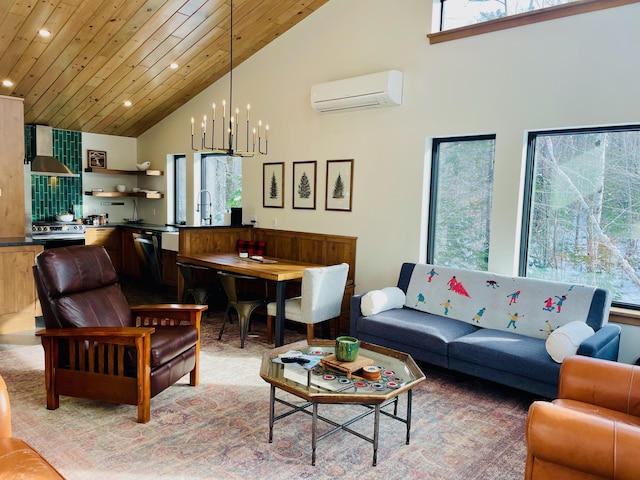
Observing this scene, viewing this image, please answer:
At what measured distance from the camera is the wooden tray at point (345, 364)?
2.73 meters

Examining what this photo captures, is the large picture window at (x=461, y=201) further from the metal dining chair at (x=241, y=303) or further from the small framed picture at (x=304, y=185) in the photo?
the metal dining chair at (x=241, y=303)

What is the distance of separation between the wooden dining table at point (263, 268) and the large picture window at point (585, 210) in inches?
82.0

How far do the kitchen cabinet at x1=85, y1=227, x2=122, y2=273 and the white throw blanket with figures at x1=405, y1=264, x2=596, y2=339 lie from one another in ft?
16.9

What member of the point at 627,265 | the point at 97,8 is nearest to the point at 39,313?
the point at 97,8

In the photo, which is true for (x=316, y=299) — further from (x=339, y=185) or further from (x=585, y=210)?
(x=585, y=210)

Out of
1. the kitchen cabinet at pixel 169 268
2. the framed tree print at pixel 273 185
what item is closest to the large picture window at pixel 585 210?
the framed tree print at pixel 273 185

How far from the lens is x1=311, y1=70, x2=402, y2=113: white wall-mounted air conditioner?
15.4 feet

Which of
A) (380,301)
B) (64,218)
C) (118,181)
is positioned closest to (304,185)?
(380,301)

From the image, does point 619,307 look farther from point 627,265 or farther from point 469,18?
point 469,18

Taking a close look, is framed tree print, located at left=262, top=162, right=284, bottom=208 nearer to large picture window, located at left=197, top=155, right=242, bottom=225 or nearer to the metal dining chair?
large picture window, located at left=197, top=155, right=242, bottom=225

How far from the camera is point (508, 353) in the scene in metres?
3.34

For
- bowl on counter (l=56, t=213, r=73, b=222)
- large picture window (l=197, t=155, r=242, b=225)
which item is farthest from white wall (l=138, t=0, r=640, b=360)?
bowl on counter (l=56, t=213, r=73, b=222)

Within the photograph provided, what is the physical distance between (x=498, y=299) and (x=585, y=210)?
981 mm

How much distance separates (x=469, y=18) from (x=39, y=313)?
5.03 metres
